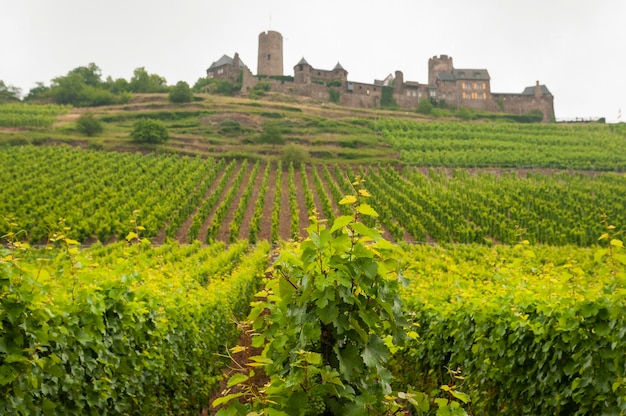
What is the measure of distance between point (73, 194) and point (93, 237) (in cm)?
784

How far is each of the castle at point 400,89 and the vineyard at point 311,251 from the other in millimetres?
9505

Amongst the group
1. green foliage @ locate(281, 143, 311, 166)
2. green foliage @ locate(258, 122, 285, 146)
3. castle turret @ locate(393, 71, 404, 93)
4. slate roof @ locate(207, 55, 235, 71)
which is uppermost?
slate roof @ locate(207, 55, 235, 71)

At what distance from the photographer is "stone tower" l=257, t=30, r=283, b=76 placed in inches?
4414

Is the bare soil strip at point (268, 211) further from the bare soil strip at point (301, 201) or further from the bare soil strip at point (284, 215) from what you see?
the bare soil strip at point (301, 201)

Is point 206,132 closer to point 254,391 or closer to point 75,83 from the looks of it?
point 75,83

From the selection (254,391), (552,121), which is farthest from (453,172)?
(254,391)

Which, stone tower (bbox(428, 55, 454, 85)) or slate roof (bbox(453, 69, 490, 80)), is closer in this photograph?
slate roof (bbox(453, 69, 490, 80))

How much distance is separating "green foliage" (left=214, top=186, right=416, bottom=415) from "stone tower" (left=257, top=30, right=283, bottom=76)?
366ft

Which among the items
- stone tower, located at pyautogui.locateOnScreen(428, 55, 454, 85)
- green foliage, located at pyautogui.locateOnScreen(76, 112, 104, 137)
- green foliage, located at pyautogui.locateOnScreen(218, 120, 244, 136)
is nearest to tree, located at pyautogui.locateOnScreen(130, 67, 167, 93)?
green foliage, located at pyautogui.locateOnScreen(218, 120, 244, 136)

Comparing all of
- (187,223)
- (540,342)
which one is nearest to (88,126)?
(187,223)

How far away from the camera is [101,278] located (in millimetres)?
6523

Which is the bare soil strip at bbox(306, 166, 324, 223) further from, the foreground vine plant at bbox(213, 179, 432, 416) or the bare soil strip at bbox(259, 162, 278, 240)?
the foreground vine plant at bbox(213, 179, 432, 416)

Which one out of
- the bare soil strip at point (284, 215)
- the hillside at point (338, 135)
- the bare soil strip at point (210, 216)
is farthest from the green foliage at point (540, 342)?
the hillside at point (338, 135)

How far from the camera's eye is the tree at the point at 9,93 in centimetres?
10094
